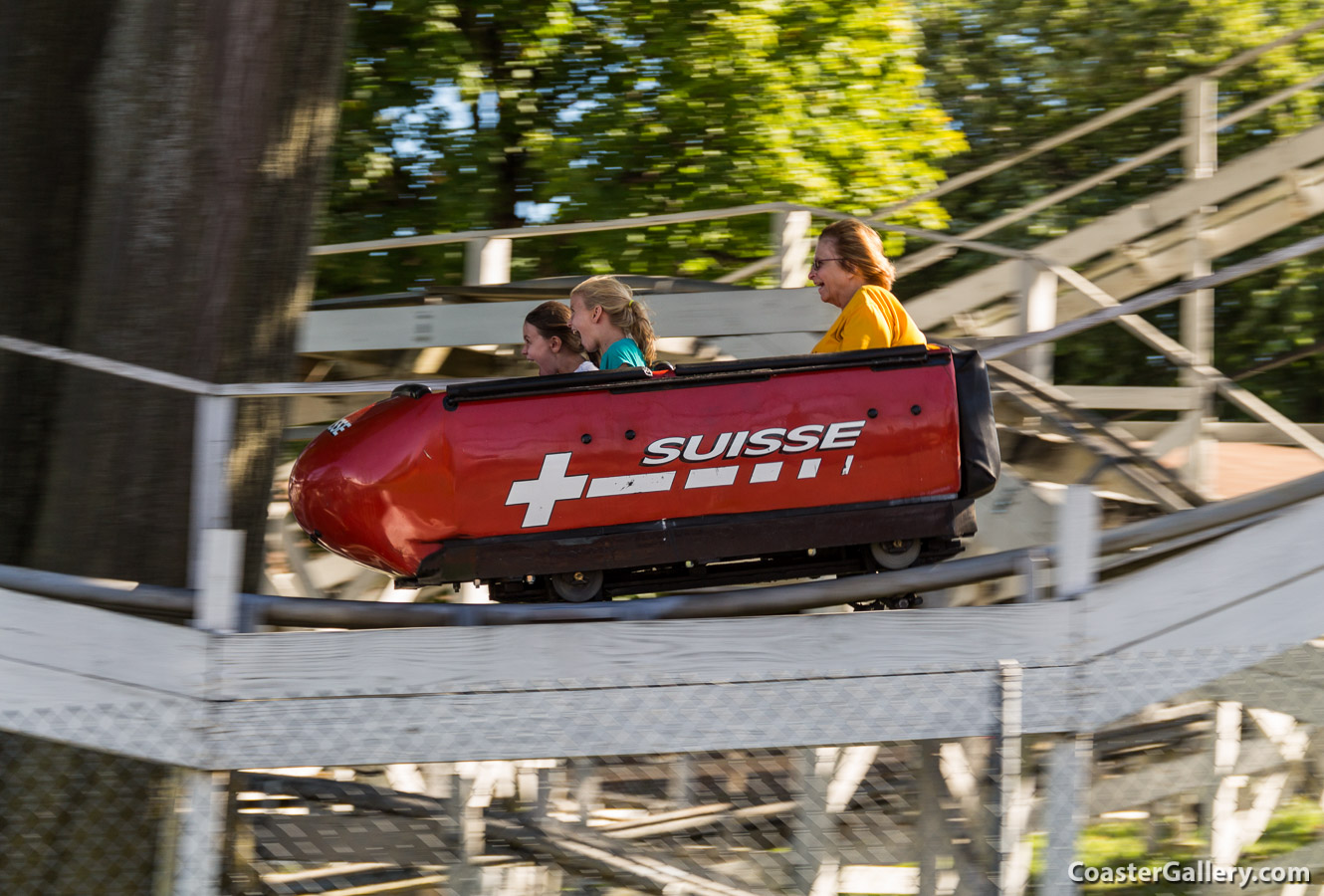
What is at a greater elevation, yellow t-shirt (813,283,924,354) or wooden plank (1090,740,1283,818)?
yellow t-shirt (813,283,924,354)

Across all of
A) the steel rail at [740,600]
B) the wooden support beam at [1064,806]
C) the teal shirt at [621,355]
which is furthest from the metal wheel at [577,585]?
the wooden support beam at [1064,806]

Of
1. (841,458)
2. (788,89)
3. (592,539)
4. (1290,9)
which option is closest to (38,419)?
(592,539)

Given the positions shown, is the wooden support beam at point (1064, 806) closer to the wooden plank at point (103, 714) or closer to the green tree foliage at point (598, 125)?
the wooden plank at point (103, 714)

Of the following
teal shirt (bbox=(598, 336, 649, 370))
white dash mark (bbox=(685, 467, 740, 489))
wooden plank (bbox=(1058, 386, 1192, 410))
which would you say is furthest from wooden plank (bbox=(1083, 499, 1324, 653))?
wooden plank (bbox=(1058, 386, 1192, 410))

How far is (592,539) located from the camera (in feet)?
13.4

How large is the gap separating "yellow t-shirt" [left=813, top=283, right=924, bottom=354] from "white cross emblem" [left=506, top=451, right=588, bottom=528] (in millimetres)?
939

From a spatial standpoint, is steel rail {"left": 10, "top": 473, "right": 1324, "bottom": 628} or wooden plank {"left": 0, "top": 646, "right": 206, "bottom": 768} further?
steel rail {"left": 10, "top": 473, "right": 1324, "bottom": 628}

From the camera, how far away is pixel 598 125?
33.1ft

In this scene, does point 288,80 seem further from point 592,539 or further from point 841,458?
point 841,458

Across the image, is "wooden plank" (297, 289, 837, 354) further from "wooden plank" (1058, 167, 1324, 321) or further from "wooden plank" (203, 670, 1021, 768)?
"wooden plank" (203, 670, 1021, 768)

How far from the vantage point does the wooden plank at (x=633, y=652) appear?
3.83 meters

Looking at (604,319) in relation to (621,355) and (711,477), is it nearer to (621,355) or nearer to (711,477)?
(621,355)

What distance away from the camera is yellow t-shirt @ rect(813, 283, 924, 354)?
4.36m

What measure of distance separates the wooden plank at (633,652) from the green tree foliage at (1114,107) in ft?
39.0
